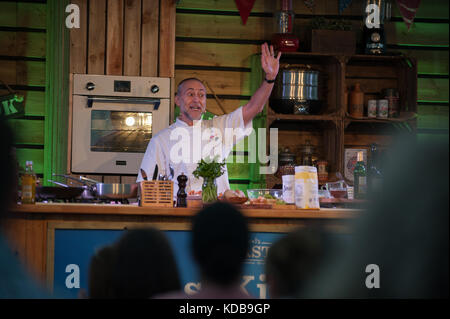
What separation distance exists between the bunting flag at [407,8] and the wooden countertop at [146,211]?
2.84 metres

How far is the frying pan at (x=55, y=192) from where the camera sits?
326cm

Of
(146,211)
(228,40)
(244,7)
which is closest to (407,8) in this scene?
(244,7)

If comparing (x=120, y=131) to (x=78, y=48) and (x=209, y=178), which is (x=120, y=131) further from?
(x=209, y=178)

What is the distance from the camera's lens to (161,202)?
10.0ft

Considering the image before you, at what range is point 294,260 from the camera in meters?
1.28

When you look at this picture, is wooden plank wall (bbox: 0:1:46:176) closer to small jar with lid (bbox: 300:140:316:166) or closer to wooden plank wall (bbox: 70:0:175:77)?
wooden plank wall (bbox: 70:0:175:77)

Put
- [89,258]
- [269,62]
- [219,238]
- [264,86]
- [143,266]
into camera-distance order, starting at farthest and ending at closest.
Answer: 1. [264,86]
2. [269,62]
3. [89,258]
4. [143,266]
5. [219,238]

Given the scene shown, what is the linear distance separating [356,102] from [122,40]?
6.71ft

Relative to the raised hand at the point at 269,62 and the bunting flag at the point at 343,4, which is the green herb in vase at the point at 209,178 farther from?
the bunting flag at the point at 343,4

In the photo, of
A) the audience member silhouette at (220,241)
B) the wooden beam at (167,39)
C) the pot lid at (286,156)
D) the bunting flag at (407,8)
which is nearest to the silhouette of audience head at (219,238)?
the audience member silhouette at (220,241)

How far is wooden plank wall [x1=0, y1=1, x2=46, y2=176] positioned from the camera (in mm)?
5277
